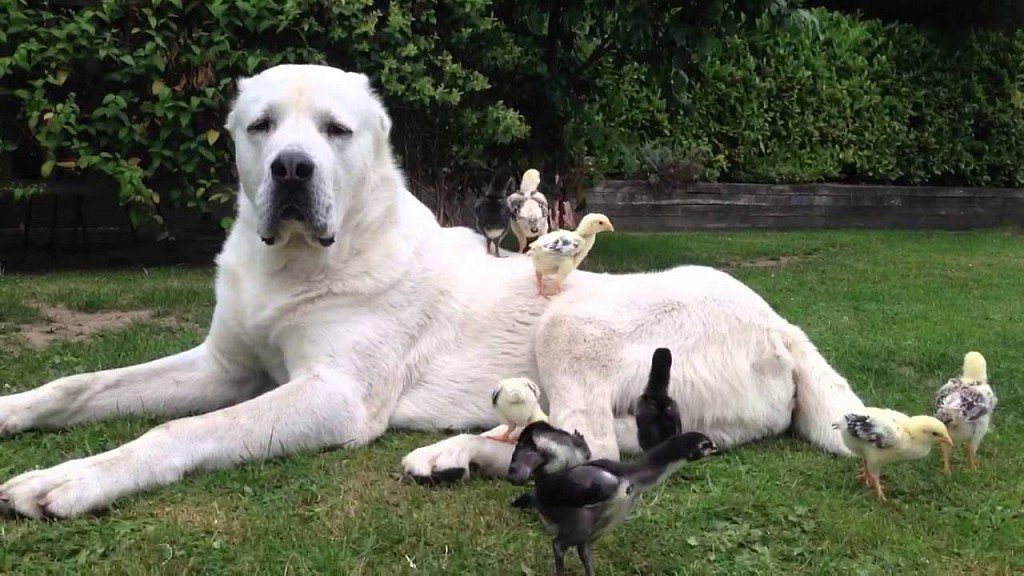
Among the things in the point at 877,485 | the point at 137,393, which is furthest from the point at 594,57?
the point at 877,485

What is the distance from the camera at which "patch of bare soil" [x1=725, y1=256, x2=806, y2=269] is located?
920 centimetres

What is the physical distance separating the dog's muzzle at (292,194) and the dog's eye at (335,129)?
8.2 inches

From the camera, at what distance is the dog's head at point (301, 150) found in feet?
10.4

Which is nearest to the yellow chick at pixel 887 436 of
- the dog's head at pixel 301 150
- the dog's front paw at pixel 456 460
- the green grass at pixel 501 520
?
the green grass at pixel 501 520

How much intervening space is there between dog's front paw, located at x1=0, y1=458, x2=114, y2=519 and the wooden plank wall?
31.5ft

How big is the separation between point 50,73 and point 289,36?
5.92 feet

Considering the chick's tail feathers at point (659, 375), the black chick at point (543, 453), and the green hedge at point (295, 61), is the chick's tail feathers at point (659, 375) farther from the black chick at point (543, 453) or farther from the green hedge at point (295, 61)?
the green hedge at point (295, 61)

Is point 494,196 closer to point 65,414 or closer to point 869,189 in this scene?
point 65,414

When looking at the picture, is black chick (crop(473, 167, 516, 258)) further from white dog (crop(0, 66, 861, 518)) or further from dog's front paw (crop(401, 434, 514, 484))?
dog's front paw (crop(401, 434, 514, 484))

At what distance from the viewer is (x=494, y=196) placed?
4.57 metres

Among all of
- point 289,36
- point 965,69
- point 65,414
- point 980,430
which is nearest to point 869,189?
point 965,69

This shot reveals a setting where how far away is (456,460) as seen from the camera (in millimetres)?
2807

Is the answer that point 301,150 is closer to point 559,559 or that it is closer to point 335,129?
point 335,129

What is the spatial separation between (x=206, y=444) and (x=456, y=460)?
0.74 meters
